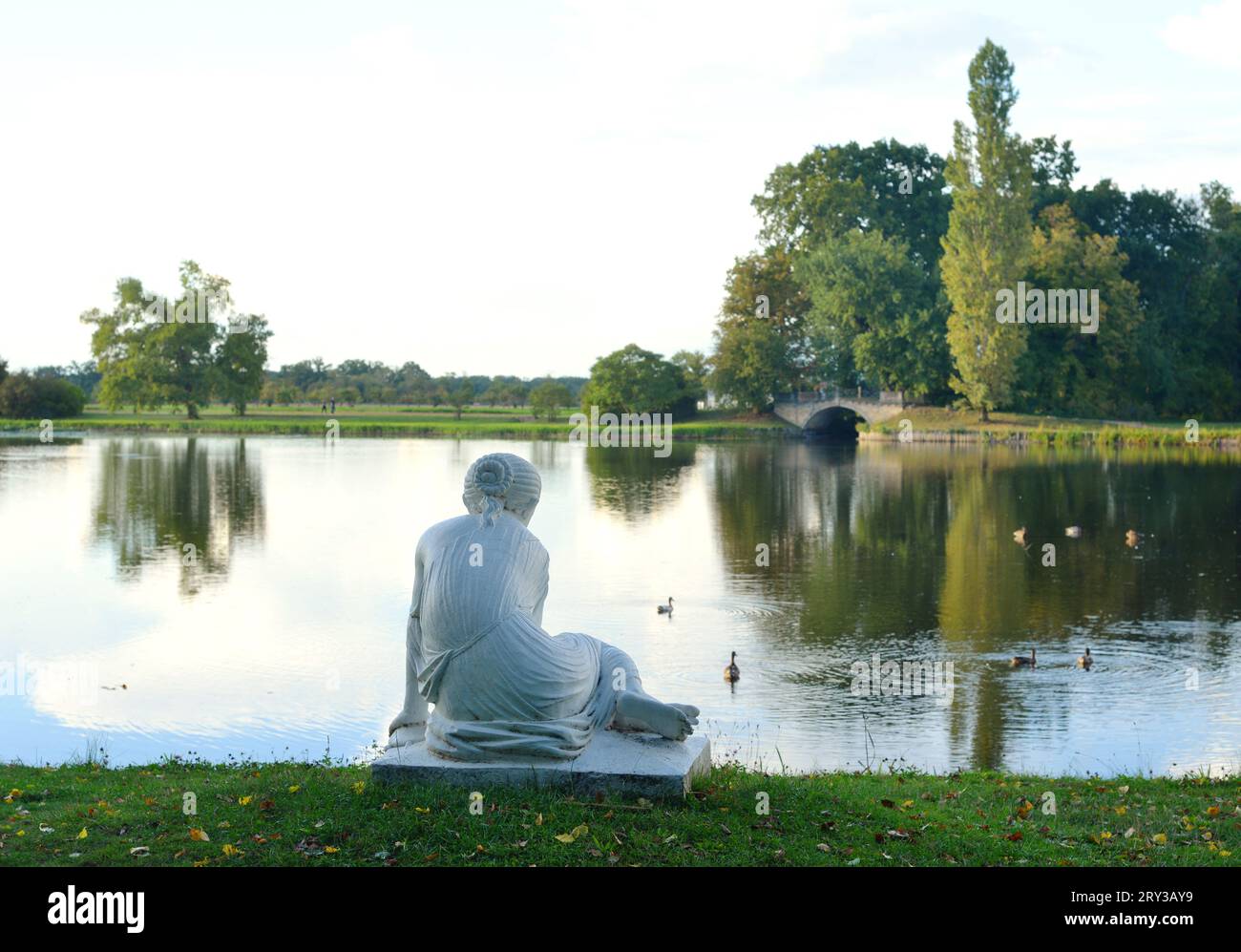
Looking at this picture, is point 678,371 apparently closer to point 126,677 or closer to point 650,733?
point 126,677

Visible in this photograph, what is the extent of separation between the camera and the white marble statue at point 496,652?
737cm

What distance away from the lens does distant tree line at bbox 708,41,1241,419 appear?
68.2m

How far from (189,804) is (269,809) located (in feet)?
1.56

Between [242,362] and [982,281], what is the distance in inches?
2111

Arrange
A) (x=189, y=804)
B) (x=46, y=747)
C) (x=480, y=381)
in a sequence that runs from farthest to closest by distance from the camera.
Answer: (x=480, y=381), (x=46, y=747), (x=189, y=804)

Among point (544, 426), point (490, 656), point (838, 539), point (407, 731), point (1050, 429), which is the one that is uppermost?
point (544, 426)

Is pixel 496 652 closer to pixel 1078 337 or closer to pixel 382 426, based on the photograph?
pixel 1078 337

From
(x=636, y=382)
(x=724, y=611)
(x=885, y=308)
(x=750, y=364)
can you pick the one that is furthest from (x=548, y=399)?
(x=724, y=611)

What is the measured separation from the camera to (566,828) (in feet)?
22.3

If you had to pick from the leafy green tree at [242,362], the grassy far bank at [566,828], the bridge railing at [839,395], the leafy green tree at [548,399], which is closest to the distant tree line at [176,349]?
the leafy green tree at [242,362]
